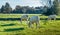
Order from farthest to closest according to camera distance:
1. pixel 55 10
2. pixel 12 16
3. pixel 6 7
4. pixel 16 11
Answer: pixel 55 10, pixel 12 16, pixel 6 7, pixel 16 11

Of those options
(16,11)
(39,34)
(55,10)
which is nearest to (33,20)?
(39,34)

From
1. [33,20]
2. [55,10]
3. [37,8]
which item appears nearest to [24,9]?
[37,8]

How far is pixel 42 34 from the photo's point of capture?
23.3ft

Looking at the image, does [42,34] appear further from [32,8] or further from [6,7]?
[6,7]

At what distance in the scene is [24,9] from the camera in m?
16.9

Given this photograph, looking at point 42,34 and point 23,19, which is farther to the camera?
point 23,19

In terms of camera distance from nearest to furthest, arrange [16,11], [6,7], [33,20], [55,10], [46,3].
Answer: [33,20] → [16,11] → [6,7] → [46,3] → [55,10]

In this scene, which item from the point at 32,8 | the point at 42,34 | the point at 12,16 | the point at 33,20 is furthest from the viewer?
A: the point at 12,16

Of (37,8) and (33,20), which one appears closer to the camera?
→ (33,20)

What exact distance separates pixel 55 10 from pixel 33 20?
50.7 ft

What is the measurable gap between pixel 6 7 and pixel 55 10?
28.0ft

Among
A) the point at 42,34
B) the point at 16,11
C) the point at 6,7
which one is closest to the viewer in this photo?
the point at 42,34

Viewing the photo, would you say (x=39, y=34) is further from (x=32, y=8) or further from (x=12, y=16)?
(x=12, y=16)

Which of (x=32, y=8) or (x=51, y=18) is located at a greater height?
(x=32, y=8)
